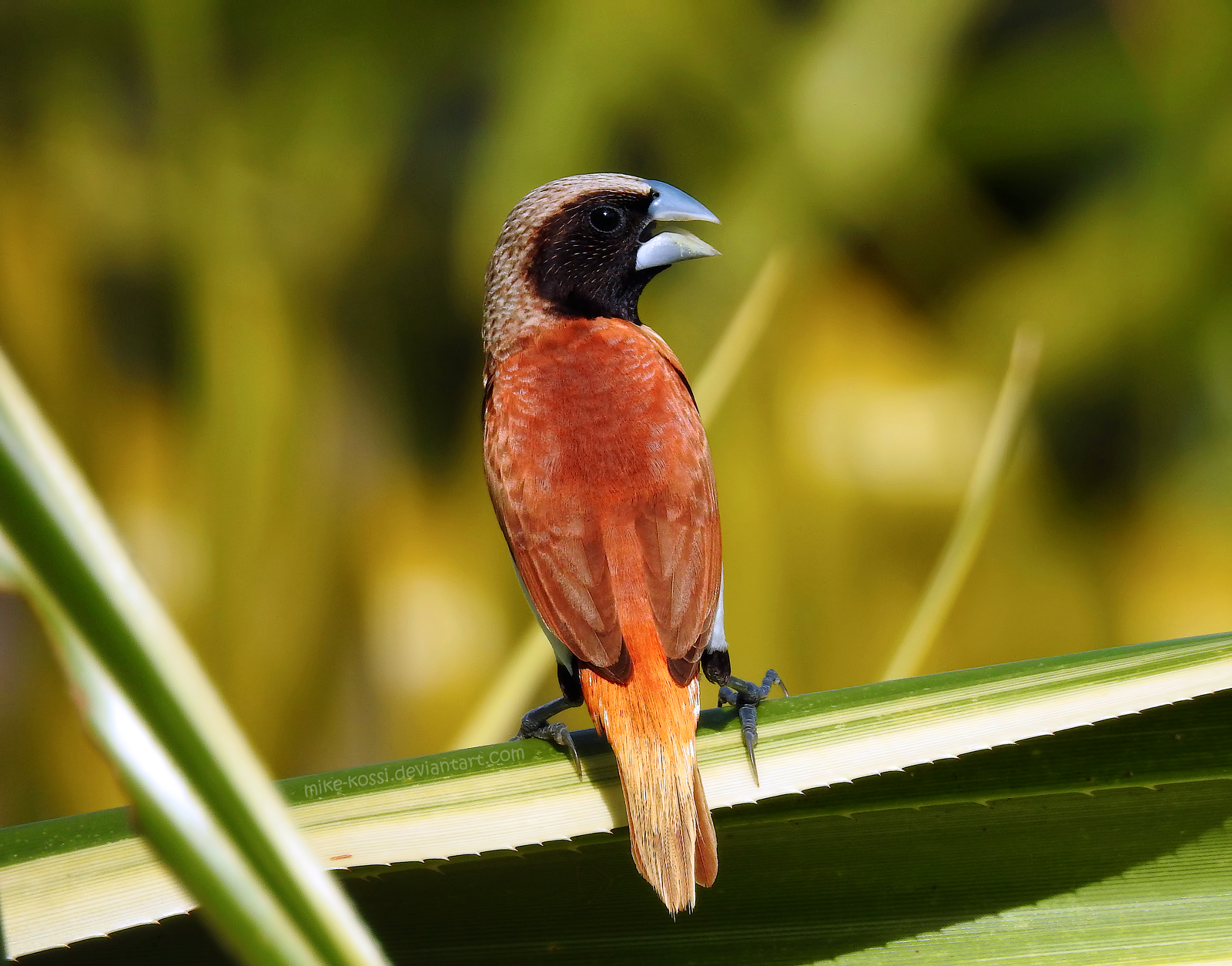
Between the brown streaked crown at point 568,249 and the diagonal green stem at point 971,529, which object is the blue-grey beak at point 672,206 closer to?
the brown streaked crown at point 568,249

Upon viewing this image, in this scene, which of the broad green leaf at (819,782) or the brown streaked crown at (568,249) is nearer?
the broad green leaf at (819,782)

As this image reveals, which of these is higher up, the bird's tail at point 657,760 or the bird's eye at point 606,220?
the bird's eye at point 606,220

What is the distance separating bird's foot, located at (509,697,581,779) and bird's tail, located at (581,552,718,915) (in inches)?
2.1

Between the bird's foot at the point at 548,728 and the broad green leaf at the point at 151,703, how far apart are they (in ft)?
3.21

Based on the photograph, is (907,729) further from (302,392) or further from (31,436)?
(302,392)

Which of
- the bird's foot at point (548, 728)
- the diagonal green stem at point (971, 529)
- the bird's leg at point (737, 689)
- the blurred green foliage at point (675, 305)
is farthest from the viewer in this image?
the blurred green foliage at point (675, 305)

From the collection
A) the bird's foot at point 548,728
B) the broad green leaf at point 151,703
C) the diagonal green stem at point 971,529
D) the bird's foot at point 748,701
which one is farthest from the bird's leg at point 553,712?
the broad green leaf at point 151,703

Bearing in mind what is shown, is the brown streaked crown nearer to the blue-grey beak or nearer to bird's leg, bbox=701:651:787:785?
the blue-grey beak

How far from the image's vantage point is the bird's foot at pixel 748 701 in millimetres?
1164

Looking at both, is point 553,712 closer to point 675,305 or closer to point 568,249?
point 568,249

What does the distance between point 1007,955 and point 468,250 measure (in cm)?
251

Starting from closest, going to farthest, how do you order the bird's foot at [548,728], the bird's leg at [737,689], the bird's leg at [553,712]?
1. the bird's leg at [737,689]
2. the bird's foot at [548,728]
3. the bird's leg at [553,712]

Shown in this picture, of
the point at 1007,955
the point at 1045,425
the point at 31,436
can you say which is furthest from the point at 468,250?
the point at 31,436

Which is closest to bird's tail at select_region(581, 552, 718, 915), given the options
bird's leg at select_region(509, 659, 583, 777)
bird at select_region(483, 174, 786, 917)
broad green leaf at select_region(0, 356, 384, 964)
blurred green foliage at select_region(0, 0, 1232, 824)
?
bird at select_region(483, 174, 786, 917)
